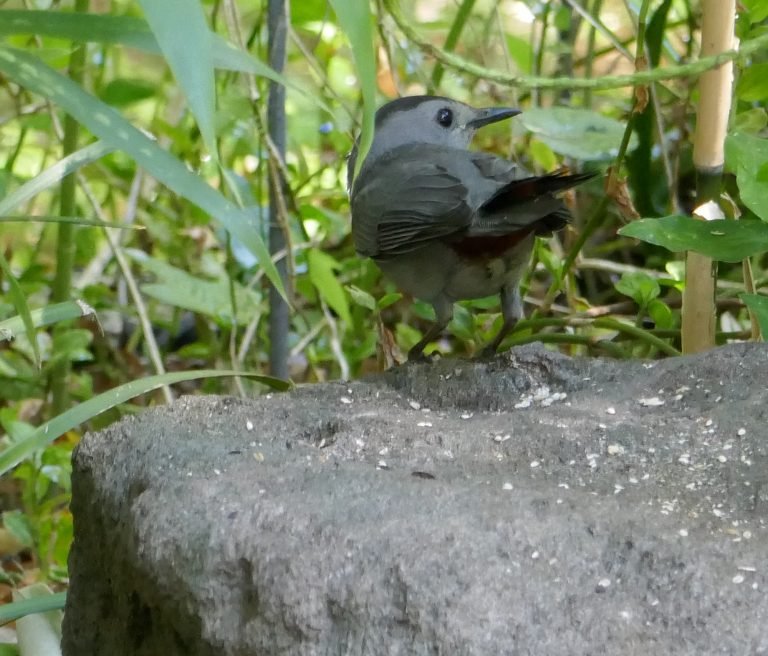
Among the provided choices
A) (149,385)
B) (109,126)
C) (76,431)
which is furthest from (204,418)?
(76,431)

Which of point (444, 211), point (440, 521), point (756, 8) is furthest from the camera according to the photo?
point (444, 211)

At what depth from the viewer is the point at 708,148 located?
1.72 m

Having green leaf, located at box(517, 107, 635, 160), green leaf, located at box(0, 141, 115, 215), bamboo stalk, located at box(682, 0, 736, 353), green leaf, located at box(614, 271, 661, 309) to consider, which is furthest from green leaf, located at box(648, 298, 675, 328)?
green leaf, located at box(0, 141, 115, 215)

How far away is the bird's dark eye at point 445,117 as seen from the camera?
2.23 meters

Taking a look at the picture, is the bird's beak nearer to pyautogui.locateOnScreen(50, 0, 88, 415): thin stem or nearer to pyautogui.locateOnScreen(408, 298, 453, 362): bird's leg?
pyautogui.locateOnScreen(408, 298, 453, 362): bird's leg

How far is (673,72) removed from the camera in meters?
1.52

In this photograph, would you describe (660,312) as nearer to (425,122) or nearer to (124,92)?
(425,122)

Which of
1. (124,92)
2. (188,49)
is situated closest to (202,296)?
(124,92)

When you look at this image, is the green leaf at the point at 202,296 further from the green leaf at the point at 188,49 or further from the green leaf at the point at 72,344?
the green leaf at the point at 188,49

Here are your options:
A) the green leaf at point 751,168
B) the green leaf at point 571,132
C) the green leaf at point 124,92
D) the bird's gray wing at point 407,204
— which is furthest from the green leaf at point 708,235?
the green leaf at point 124,92

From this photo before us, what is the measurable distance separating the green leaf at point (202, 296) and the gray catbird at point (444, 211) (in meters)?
0.50

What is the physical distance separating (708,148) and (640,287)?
13.1 inches

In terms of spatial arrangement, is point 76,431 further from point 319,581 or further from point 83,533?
point 319,581

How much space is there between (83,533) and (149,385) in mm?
241
